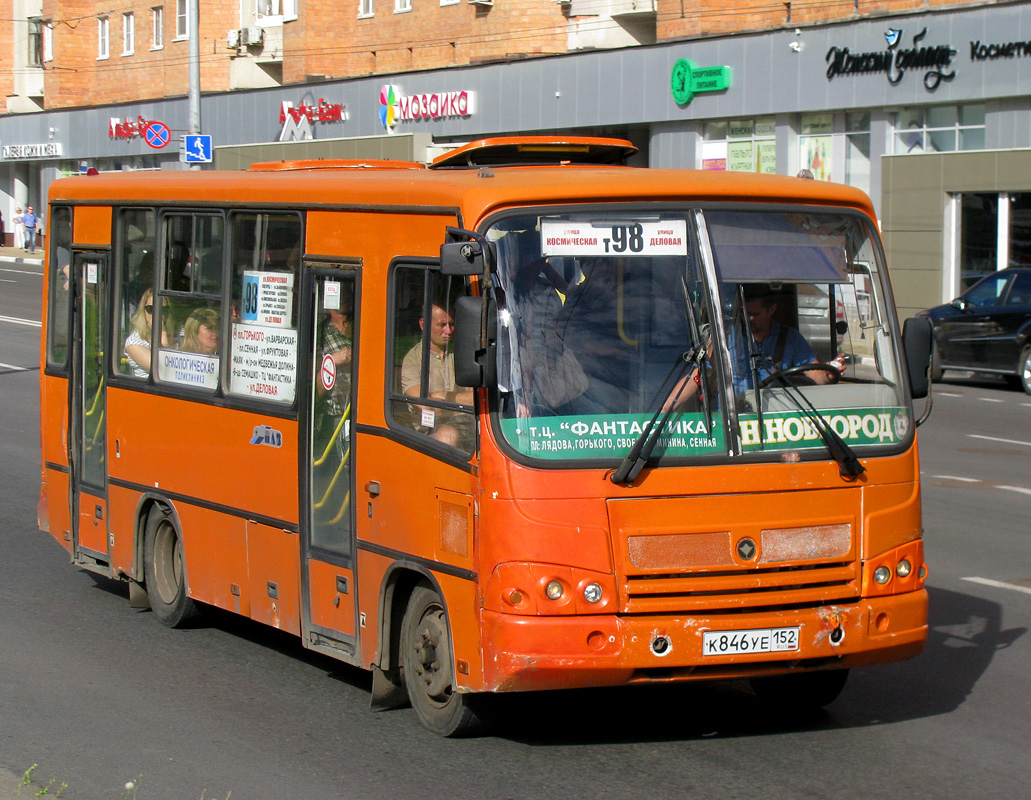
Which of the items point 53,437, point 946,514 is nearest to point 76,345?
point 53,437

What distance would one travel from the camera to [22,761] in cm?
609

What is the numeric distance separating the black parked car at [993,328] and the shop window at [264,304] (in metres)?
15.9

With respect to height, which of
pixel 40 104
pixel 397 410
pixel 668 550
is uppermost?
pixel 40 104

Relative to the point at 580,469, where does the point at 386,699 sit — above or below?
below

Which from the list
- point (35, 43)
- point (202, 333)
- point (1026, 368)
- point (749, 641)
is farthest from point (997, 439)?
point (35, 43)

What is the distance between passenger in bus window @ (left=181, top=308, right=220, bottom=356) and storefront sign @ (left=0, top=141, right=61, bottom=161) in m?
54.1

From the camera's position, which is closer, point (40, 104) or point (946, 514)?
point (946, 514)

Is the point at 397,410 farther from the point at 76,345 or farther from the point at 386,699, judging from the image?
the point at 76,345

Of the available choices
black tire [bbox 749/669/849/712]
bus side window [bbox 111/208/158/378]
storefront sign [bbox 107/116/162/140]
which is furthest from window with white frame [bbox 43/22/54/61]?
black tire [bbox 749/669/849/712]

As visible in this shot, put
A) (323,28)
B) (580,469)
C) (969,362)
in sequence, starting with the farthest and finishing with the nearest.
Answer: (323,28) → (969,362) → (580,469)

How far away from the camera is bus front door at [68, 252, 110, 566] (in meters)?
9.46

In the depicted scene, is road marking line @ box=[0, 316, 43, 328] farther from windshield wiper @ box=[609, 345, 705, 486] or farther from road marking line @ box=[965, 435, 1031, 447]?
windshield wiper @ box=[609, 345, 705, 486]

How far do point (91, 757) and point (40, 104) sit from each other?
63118 mm

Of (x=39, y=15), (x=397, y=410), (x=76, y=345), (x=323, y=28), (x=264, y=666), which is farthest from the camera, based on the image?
(x=39, y=15)
